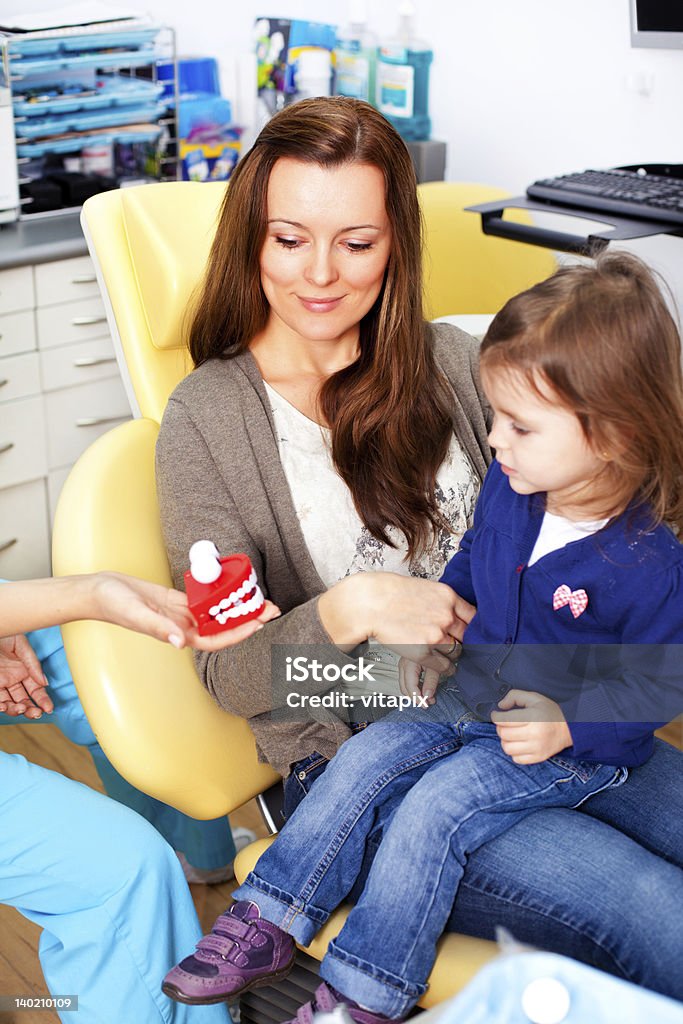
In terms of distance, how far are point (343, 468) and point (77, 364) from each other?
132 centimetres

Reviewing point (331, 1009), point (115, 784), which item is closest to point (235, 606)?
point (331, 1009)

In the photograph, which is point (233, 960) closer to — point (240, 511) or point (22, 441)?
point (240, 511)

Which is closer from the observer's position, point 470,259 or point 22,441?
point 470,259

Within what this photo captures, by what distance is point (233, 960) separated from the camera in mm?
1128

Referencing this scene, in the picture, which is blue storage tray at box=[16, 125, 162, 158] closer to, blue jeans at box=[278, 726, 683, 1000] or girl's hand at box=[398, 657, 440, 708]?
girl's hand at box=[398, 657, 440, 708]

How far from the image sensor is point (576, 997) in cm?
82

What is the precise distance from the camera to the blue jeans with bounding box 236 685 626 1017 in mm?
1095

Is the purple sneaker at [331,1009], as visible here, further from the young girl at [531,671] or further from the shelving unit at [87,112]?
the shelving unit at [87,112]

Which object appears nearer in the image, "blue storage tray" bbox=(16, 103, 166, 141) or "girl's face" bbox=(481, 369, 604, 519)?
"girl's face" bbox=(481, 369, 604, 519)

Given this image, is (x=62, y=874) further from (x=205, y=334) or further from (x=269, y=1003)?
(x=205, y=334)

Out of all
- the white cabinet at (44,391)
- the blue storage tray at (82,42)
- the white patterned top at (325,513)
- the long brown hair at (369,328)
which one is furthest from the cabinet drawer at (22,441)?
the white patterned top at (325,513)

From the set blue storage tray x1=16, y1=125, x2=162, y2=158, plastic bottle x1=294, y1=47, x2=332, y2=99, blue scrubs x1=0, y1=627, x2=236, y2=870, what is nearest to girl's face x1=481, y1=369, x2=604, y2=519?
blue scrubs x1=0, y1=627, x2=236, y2=870

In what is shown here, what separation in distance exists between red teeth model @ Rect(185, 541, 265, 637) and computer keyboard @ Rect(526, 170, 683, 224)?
1.22m

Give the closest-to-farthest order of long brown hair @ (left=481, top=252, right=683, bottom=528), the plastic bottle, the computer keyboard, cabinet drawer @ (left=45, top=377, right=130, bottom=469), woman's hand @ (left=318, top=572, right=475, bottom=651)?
long brown hair @ (left=481, top=252, right=683, bottom=528), woman's hand @ (left=318, top=572, right=475, bottom=651), the computer keyboard, cabinet drawer @ (left=45, top=377, right=130, bottom=469), the plastic bottle
